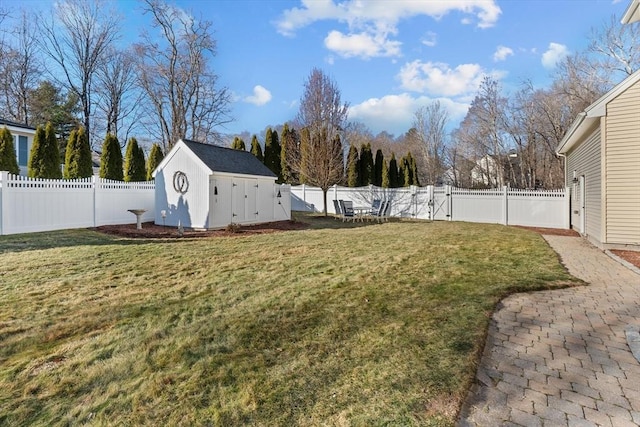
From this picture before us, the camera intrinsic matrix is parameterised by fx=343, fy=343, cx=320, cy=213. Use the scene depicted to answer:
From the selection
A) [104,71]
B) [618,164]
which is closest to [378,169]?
[618,164]

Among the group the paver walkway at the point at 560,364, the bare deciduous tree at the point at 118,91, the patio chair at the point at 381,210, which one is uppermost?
the bare deciduous tree at the point at 118,91

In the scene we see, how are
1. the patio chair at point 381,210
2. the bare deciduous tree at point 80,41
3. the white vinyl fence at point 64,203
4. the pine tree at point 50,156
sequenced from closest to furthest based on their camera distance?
the white vinyl fence at point 64,203, the pine tree at point 50,156, the patio chair at point 381,210, the bare deciduous tree at point 80,41

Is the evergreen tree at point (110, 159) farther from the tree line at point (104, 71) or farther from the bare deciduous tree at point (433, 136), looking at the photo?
the bare deciduous tree at point (433, 136)

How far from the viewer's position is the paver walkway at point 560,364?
7.25 ft

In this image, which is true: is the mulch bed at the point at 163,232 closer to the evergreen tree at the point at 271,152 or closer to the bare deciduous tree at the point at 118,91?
the evergreen tree at the point at 271,152

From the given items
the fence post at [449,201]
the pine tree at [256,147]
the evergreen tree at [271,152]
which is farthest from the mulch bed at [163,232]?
the pine tree at [256,147]

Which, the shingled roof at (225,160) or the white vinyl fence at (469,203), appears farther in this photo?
the white vinyl fence at (469,203)

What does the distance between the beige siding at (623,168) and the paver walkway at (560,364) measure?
423 centimetres

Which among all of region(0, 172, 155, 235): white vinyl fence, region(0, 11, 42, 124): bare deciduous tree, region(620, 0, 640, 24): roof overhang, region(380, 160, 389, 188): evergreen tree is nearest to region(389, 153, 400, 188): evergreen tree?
region(380, 160, 389, 188): evergreen tree

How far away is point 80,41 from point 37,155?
1523cm

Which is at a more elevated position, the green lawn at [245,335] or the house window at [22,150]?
the house window at [22,150]

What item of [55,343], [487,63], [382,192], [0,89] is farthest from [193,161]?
[487,63]

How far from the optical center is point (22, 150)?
1817 centimetres

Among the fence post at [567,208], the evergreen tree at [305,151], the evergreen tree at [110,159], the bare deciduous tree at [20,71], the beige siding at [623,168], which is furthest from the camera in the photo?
the bare deciduous tree at [20,71]
